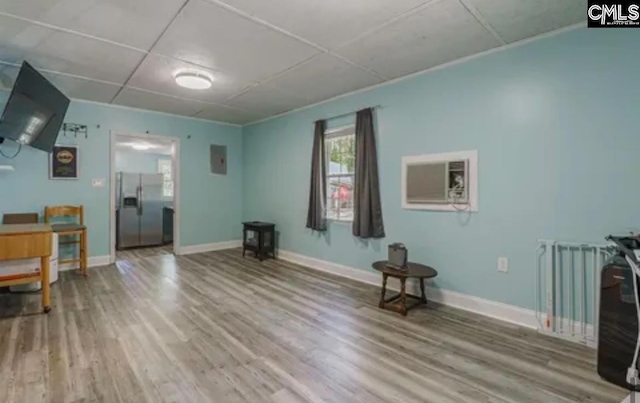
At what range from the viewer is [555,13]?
2.37 metres

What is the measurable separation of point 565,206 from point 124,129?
232 inches

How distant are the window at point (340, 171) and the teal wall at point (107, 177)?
2.55m

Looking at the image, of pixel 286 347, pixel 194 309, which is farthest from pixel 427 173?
pixel 194 309

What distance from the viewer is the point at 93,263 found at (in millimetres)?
4938

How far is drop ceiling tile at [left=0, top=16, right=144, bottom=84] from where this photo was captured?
268 cm

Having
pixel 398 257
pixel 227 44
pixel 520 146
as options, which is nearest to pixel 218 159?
pixel 227 44

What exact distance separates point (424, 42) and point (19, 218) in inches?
212

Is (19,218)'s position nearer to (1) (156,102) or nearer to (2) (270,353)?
(1) (156,102)

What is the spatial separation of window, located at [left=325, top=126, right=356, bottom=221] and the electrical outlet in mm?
1933

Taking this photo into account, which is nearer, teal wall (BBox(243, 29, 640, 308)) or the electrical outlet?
teal wall (BBox(243, 29, 640, 308))

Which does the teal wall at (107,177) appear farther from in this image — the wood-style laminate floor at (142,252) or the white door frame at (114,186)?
the wood-style laminate floor at (142,252)

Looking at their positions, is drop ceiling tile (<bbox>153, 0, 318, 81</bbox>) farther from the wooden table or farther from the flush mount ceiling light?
the wooden table

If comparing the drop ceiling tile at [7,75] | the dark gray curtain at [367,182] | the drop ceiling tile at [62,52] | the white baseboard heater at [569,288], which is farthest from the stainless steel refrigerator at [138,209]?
the white baseboard heater at [569,288]

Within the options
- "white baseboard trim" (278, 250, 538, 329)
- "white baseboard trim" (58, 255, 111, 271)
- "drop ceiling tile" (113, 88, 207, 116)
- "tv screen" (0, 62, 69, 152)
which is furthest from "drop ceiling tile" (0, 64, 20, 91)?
"white baseboard trim" (278, 250, 538, 329)
